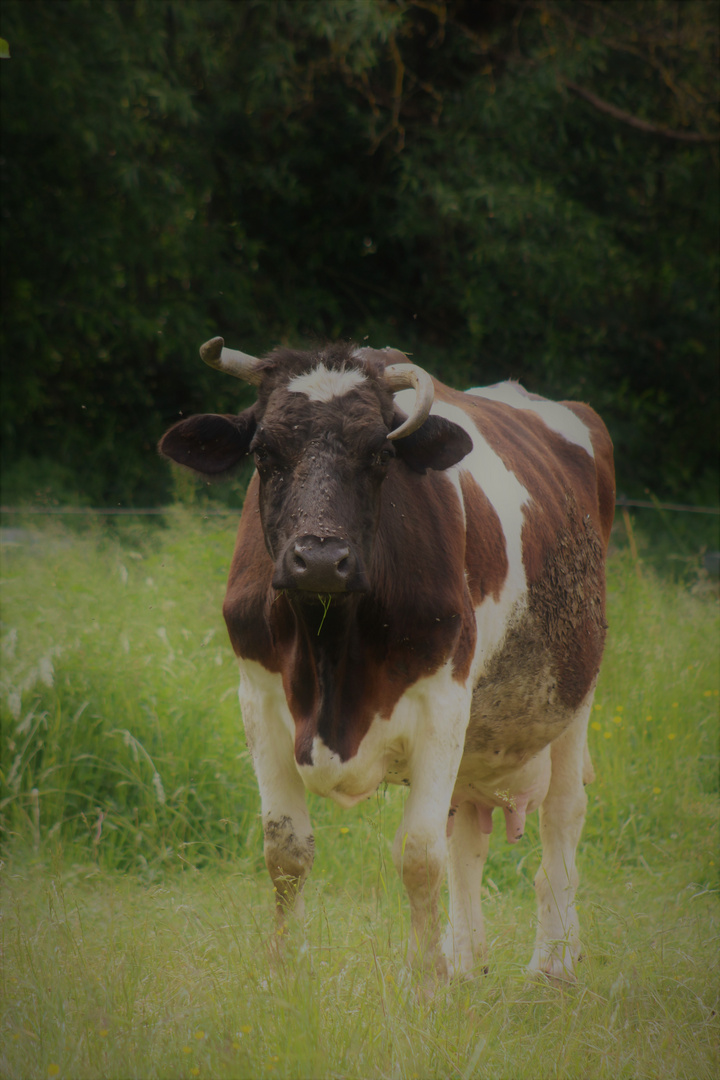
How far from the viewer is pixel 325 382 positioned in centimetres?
317

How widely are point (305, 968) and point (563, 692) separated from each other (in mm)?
1667

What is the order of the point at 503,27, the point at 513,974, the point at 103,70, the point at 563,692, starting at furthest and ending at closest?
the point at 503,27 < the point at 103,70 < the point at 563,692 < the point at 513,974

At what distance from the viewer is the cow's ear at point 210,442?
338 cm

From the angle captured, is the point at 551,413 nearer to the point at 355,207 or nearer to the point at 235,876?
the point at 235,876

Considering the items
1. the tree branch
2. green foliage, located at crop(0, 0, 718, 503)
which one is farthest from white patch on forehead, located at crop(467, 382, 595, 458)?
the tree branch

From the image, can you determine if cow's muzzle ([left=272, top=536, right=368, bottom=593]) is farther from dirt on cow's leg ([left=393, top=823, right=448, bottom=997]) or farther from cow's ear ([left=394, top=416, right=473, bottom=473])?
dirt on cow's leg ([left=393, top=823, right=448, bottom=997])

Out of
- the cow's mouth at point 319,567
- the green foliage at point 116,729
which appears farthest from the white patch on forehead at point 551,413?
the cow's mouth at point 319,567

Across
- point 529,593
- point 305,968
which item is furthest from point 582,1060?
point 529,593

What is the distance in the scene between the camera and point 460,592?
3291 millimetres

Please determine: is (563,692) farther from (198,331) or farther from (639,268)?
(639,268)

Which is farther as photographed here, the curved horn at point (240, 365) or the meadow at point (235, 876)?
the curved horn at point (240, 365)

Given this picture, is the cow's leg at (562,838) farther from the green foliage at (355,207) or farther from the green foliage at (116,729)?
the green foliage at (355,207)

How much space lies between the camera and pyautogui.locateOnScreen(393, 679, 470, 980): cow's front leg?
3.21m

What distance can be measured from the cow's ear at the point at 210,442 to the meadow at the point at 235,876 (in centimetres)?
124
